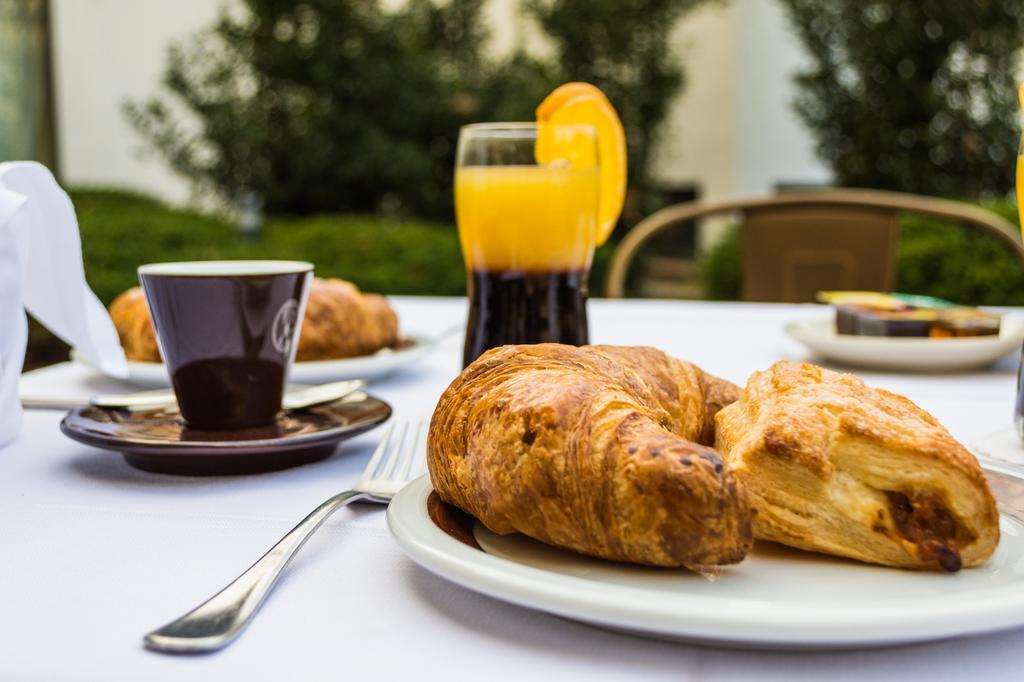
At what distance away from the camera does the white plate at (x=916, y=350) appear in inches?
41.3

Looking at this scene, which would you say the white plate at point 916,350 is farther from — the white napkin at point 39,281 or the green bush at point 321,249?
the green bush at point 321,249

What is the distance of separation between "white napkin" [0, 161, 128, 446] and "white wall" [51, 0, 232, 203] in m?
5.38

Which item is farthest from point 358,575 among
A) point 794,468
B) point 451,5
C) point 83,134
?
point 83,134

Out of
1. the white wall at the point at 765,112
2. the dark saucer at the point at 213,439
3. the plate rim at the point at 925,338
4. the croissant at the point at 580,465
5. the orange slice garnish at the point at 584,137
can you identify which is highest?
the white wall at the point at 765,112

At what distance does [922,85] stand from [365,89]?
299cm

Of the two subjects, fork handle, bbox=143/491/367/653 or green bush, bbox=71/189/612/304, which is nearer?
fork handle, bbox=143/491/367/653

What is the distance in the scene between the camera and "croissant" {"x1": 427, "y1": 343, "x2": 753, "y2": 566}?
1.37 feet

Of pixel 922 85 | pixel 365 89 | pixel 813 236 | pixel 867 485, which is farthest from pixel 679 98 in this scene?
pixel 867 485

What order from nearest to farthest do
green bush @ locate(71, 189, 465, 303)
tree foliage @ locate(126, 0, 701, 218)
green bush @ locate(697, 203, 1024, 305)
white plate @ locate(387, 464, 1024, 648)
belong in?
1. white plate @ locate(387, 464, 1024, 648)
2. green bush @ locate(697, 203, 1024, 305)
3. green bush @ locate(71, 189, 465, 303)
4. tree foliage @ locate(126, 0, 701, 218)

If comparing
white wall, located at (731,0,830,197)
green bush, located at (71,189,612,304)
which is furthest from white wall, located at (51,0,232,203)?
white wall, located at (731,0,830,197)

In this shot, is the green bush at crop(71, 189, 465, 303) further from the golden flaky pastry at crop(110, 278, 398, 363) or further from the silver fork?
the silver fork

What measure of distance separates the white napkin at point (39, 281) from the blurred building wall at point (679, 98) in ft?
16.4

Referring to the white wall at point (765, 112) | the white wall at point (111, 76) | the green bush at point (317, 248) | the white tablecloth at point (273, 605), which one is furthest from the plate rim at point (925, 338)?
the white wall at point (765, 112)

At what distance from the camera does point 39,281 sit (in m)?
0.86
